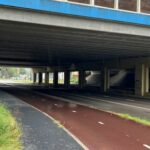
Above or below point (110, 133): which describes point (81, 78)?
above

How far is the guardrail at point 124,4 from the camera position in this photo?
2478 centimetres

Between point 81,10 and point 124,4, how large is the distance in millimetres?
4186

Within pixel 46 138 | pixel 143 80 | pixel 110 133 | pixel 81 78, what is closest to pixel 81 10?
pixel 110 133

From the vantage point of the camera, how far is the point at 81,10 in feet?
78.6

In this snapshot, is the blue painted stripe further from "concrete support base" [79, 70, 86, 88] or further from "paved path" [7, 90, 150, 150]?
"concrete support base" [79, 70, 86, 88]

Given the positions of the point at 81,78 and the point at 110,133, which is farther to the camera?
the point at 81,78

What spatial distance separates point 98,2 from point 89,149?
16.5 metres

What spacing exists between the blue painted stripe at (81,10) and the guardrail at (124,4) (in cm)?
50

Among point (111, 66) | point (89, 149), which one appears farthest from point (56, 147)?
point (111, 66)

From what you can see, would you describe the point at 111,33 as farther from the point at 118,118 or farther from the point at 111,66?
the point at 111,66

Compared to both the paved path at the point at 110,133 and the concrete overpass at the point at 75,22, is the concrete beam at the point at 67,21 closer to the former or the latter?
the concrete overpass at the point at 75,22

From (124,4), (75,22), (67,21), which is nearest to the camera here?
(67,21)

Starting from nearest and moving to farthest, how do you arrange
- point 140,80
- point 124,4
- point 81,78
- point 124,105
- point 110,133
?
point 110,133 → point 124,4 → point 124,105 → point 140,80 → point 81,78

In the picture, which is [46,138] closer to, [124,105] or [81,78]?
[124,105]
